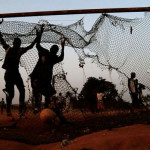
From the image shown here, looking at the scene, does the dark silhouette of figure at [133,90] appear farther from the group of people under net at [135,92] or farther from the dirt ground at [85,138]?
the dirt ground at [85,138]

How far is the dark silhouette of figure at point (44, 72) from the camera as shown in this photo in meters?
6.77

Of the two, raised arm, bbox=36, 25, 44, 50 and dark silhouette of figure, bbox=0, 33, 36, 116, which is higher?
raised arm, bbox=36, 25, 44, 50

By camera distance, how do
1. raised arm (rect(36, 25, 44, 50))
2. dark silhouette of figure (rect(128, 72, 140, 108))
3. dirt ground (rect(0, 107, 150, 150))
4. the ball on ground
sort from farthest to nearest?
dark silhouette of figure (rect(128, 72, 140, 108)), raised arm (rect(36, 25, 44, 50)), the ball on ground, dirt ground (rect(0, 107, 150, 150))

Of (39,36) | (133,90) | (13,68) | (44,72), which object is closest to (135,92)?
(133,90)

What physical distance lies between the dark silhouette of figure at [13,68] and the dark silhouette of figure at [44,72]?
33cm

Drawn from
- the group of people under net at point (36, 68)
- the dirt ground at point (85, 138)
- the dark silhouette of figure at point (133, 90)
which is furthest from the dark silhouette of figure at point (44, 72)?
the dark silhouette of figure at point (133, 90)

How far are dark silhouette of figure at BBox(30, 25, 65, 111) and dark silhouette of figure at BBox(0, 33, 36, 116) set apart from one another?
33 cm

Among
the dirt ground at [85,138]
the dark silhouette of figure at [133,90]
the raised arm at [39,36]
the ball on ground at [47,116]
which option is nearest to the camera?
the dirt ground at [85,138]

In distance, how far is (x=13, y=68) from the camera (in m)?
6.92

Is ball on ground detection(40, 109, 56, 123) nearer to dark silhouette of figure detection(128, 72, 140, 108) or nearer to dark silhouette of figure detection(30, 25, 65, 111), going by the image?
dark silhouette of figure detection(30, 25, 65, 111)

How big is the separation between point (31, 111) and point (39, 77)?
1.48m

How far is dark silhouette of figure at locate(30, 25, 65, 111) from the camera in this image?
6.77m

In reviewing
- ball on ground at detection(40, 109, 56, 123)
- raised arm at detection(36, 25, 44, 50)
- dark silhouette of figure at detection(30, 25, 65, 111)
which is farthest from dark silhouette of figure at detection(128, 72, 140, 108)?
ball on ground at detection(40, 109, 56, 123)

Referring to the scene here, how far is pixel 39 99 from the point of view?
23.7 feet
